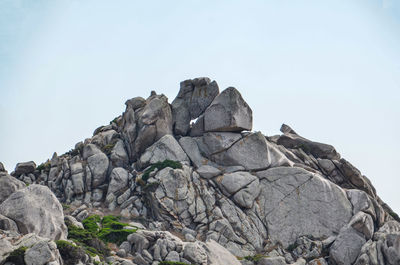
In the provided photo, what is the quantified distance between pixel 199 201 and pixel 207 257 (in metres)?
13.7

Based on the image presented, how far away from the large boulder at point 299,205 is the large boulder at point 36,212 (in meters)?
26.5

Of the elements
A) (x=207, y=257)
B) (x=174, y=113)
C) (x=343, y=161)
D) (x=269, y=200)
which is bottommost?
(x=207, y=257)

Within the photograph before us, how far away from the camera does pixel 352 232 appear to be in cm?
4978

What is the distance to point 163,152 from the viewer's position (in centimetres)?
5872

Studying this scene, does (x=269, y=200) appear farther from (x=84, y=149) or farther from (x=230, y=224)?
(x=84, y=149)

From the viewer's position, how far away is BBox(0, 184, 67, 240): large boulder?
3369 centimetres

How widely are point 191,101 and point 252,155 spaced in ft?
45.6

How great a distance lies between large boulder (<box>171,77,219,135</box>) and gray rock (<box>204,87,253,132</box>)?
383 centimetres

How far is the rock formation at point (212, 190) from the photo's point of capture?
46.1 metres

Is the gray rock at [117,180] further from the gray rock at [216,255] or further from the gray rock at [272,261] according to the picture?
the gray rock at [272,261]

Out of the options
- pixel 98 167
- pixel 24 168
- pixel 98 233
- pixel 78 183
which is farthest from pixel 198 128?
pixel 24 168

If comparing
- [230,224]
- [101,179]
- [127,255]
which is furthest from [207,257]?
[101,179]

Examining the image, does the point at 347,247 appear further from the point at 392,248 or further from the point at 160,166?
the point at 160,166

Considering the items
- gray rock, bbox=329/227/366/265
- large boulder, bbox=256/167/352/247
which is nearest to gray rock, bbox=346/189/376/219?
large boulder, bbox=256/167/352/247
